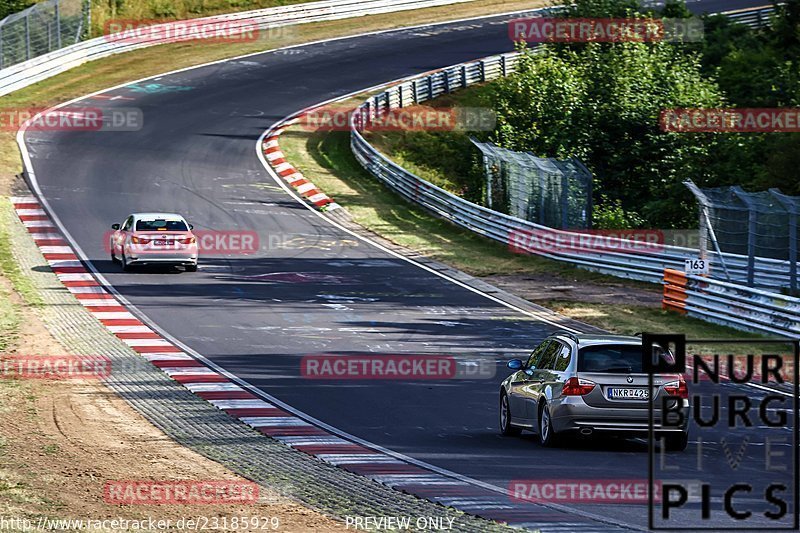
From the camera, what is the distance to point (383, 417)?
1730 cm

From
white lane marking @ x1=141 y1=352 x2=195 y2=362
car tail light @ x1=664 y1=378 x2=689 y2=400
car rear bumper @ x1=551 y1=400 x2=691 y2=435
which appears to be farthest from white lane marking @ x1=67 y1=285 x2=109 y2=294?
A: car tail light @ x1=664 y1=378 x2=689 y2=400

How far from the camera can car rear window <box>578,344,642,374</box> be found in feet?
49.0

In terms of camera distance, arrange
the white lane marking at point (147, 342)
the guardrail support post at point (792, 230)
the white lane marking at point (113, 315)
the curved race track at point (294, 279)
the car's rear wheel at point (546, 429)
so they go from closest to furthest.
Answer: the car's rear wheel at point (546, 429) < the curved race track at point (294, 279) < the white lane marking at point (147, 342) < the guardrail support post at point (792, 230) < the white lane marking at point (113, 315)

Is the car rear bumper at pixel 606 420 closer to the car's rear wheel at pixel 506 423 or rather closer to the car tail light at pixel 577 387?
the car tail light at pixel 577 387

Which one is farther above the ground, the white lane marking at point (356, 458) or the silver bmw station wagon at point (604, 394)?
the silver bmw station wagon at point (604, 394)

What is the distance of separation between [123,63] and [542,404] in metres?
45.9

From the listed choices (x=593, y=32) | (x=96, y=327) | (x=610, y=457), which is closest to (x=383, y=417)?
(x=610, y=457)

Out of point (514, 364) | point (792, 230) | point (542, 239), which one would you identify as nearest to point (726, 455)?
point (514, 364)

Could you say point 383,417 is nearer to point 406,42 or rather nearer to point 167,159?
point 167,159

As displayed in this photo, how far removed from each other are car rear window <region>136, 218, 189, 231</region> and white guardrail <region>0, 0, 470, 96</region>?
22620 mm

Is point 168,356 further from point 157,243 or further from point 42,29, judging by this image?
point 42,29

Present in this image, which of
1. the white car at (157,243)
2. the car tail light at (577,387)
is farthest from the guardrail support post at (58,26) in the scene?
the car tail light at (577,387)

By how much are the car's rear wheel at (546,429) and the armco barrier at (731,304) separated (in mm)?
10205

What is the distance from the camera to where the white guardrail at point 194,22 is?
173 ft
